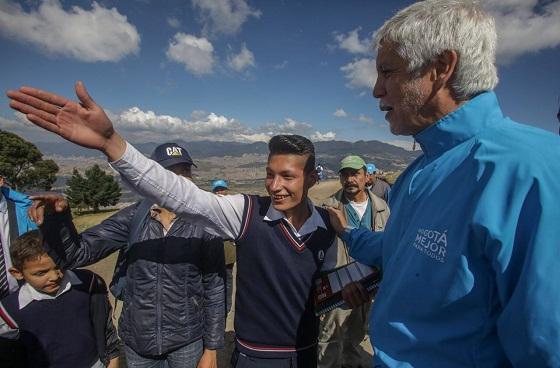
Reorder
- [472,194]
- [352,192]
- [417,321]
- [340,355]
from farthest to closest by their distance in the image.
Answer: [352,192] → [340,355] → [417,321] → [472,194]

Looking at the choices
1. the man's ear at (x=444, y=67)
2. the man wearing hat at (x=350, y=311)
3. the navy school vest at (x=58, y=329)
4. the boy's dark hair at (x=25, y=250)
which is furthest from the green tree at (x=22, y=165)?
the man's ear at (x=444, y=67)

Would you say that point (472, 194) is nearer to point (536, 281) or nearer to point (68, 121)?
point (536, 281)

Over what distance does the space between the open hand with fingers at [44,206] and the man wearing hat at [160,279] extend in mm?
649

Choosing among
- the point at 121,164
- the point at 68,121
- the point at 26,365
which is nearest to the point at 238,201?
the point at 121,164

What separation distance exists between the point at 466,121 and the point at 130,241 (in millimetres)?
2940

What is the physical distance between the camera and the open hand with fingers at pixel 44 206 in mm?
1987

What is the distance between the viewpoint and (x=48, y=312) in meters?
2.60

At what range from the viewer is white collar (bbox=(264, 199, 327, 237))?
8.11 ft

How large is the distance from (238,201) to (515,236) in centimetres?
181

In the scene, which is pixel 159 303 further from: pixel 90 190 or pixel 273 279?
pixel 90 190

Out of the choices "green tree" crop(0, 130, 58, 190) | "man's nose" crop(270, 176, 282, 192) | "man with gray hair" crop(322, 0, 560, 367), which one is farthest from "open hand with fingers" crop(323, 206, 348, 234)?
"green tree" crop(0, 130, 58, 190)

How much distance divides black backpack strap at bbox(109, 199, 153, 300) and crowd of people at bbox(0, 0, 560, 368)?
0.07 feet

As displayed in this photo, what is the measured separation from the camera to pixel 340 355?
4.95 meters

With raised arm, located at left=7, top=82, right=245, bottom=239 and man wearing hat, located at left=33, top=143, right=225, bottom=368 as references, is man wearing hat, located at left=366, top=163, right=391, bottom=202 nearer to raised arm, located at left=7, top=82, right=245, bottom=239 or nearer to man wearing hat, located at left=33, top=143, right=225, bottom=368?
man wearing hat, located at left=33, top=143, right=225, bottom=368
